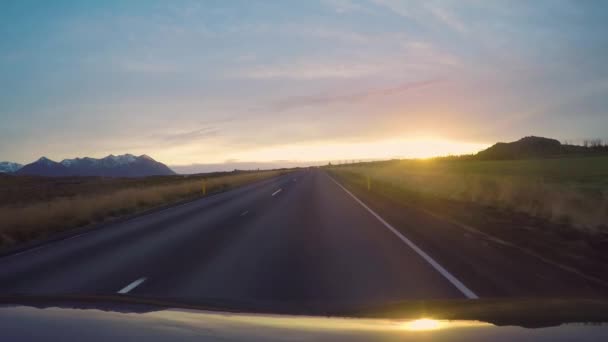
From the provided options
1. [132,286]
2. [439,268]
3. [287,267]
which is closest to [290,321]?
[132,286]

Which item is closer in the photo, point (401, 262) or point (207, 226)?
point (401, 262)

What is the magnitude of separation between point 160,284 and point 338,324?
4500 mm

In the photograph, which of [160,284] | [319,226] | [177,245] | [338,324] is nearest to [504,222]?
[319,226]

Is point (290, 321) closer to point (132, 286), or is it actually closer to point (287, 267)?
point (132, 286)

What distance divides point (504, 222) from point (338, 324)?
541 inches

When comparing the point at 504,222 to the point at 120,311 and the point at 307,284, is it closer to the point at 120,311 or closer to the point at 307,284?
the point at 307,284

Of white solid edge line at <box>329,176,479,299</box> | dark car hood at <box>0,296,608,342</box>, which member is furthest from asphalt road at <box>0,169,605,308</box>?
dark car hood at <box>0,296,608,342</box>

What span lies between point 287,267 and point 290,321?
487cm

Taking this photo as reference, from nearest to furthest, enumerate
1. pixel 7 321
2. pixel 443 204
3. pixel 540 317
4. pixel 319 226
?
pixel 7 321 < pixel 540 317 < pixel 319 226 < pixel 443 204

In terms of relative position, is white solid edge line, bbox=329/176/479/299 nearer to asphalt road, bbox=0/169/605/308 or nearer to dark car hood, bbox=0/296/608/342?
asphalt road, bbox=0/169/605/308

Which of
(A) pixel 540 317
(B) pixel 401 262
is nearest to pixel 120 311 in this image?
(A) pixel 540 317

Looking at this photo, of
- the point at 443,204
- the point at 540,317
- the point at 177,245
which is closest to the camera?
the point at 540,317

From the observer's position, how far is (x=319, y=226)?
55.0 ft

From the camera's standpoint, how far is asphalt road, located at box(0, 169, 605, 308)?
7707 mm
